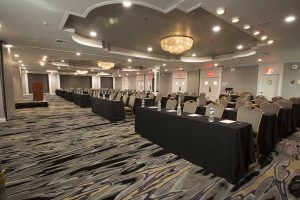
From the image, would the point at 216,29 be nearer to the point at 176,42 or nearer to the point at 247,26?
the point at 247,26

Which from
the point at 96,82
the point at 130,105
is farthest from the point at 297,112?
the point at 96,82

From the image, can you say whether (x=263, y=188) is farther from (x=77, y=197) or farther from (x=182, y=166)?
(x=77, y=197)

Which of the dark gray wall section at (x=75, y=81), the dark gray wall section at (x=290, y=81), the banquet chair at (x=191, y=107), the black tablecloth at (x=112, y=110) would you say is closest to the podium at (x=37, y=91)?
the black tablecloth at (x=112, y=110)

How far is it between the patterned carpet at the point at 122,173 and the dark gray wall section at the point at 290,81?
7.78 m

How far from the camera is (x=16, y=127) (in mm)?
5582

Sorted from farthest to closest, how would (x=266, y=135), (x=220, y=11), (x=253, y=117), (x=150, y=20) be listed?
(x=150, y=20) < (x=220, y=11) < (x=266, y=135) < (x=253, y=117)

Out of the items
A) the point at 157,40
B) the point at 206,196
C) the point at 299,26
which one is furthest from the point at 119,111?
the point at 299,26

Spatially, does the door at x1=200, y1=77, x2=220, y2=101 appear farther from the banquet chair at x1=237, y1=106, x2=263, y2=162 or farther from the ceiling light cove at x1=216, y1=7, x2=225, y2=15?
the banquet chair at x1=237, y1=106, x2=263, y2=162

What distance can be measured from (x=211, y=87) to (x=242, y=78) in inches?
102

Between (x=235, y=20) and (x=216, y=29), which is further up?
(x=216, y=29)

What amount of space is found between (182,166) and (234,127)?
117cm

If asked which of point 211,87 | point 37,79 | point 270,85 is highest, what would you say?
point 37,79

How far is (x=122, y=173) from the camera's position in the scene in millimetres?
2711

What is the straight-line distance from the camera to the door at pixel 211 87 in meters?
13.9
